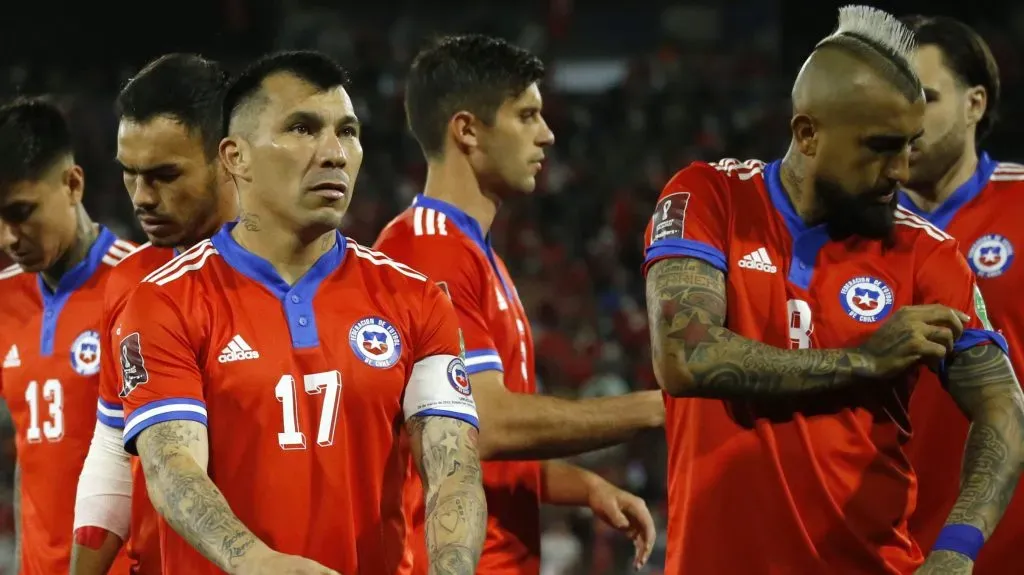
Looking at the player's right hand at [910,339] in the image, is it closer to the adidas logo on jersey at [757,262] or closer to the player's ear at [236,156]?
the adidas logo on jersey at [757,262]

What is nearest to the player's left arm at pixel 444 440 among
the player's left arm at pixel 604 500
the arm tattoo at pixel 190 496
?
the arm tattoo at pixel 190 496

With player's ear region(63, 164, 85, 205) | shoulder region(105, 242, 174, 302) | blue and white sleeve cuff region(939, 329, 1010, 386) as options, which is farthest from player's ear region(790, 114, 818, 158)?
player's ear region(63, 164, 85, 205)

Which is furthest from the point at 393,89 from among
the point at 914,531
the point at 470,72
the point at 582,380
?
the point at 914,531

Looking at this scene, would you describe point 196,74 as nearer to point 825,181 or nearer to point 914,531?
point 825,181

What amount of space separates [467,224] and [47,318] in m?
1.33

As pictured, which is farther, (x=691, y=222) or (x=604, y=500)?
(x=604, y=500)

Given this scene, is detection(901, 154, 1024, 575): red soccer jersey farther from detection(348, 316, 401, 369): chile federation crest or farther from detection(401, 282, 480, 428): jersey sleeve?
detection(348, 316, 401, 369): chile federation crest

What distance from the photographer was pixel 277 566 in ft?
8.84

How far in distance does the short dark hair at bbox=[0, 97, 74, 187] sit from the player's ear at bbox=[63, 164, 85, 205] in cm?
5

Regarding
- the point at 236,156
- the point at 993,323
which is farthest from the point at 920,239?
the point at 236,156

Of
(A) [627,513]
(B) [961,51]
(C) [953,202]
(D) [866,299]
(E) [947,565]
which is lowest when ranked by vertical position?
(E) [947,565]

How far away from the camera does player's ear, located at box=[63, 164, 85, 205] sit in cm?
443

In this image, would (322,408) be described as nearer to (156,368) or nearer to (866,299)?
(156,368)

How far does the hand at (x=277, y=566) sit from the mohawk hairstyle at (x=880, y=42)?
1.76 metres
